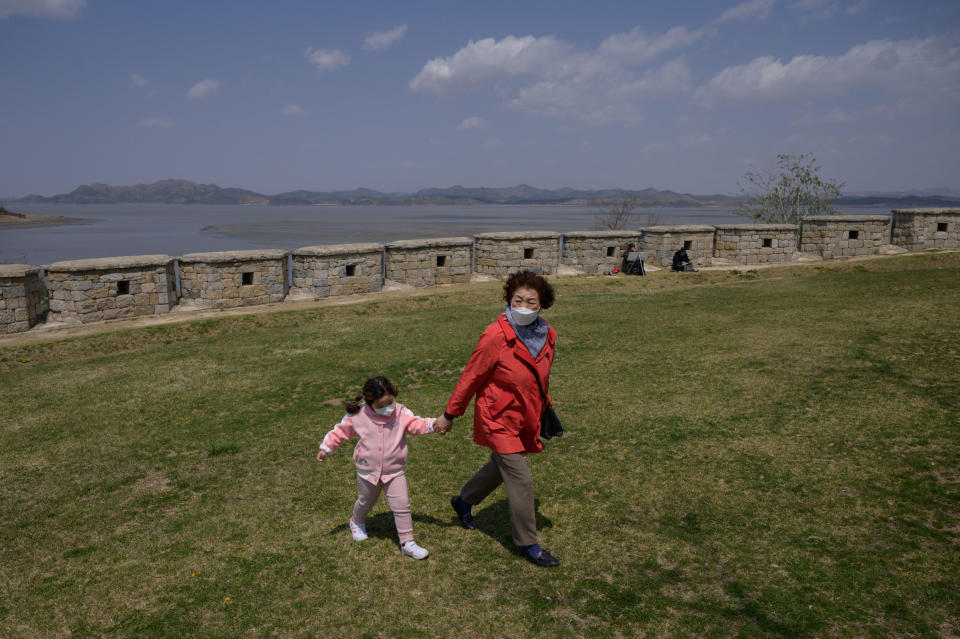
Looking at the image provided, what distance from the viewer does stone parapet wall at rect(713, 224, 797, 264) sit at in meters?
19.3

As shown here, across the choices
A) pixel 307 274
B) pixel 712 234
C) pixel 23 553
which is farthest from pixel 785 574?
pixel 712 234

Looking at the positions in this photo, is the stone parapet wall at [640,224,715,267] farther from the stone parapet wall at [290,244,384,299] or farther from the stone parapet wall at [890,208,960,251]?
the stone parapet wall at [290,244,384,299]

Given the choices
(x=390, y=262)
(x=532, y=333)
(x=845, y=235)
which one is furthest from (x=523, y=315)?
(x=845, y=235)

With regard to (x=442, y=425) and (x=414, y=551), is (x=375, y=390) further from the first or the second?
(x=414, y=551)

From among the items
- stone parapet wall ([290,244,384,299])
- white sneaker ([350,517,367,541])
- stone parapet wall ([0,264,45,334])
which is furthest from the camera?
stone parapet wall ([290,244,384,299])

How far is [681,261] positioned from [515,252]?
5.01m

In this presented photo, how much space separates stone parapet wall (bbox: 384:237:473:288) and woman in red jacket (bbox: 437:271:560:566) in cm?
1272

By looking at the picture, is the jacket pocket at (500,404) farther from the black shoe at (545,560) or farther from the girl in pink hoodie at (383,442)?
the black shoe at (545,560)

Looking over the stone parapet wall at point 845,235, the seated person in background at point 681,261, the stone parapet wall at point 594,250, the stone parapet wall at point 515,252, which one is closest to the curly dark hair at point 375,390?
the stone parapet wall at point 515,252

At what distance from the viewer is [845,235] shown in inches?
774

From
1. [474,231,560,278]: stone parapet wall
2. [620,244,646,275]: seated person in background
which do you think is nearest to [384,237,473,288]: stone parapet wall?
[474,231,560,278]: stone parapet wall

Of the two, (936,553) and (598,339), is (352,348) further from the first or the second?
(936,553)

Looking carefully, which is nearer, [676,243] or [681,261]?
[681,261]

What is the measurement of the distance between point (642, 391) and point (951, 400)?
10.0 feet
